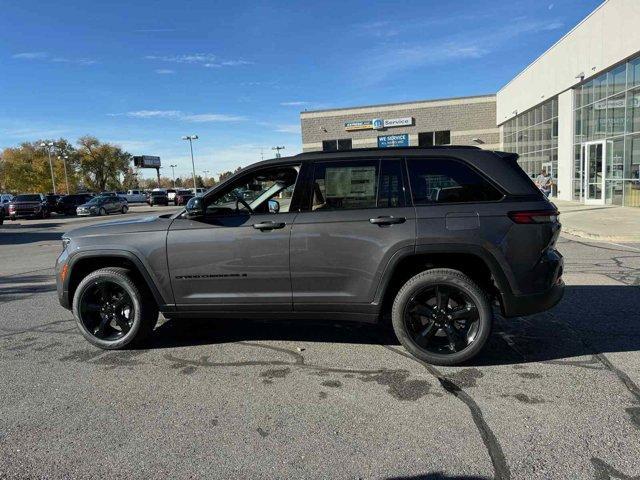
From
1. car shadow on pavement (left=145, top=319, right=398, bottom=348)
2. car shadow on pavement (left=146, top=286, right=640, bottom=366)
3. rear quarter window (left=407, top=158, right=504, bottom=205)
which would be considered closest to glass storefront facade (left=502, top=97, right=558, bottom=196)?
car shadow on pavement (left=146, top=286, right=640, bottom=366)

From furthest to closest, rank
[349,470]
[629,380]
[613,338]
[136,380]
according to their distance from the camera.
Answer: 1. [613,338]
2. [136,380]
3. [629,380]
4. [349,470]

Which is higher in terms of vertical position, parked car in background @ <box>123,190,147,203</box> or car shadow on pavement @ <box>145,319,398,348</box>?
parked car in background @ <box>123,190,147,203</box>

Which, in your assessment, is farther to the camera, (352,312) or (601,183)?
(601,183)

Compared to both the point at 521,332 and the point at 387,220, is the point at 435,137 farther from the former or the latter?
the point at 387,220

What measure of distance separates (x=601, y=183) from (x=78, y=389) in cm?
2222

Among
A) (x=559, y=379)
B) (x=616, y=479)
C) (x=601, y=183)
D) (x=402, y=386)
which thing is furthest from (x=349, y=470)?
(x=601, y=183)

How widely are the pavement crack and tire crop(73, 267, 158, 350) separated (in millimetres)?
2611

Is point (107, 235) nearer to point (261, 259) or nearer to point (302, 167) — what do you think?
point (261, 259)

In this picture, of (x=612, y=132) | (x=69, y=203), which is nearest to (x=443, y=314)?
(x=612, y=132)

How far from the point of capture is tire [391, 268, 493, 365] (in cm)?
394

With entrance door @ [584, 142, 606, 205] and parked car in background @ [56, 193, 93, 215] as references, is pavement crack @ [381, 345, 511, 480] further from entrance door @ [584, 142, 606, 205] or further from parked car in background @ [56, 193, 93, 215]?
parked car in background @ [56, 193, 93, 215]

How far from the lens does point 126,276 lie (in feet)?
15.0

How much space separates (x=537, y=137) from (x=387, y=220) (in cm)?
2823

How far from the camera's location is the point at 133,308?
4.68 metres
